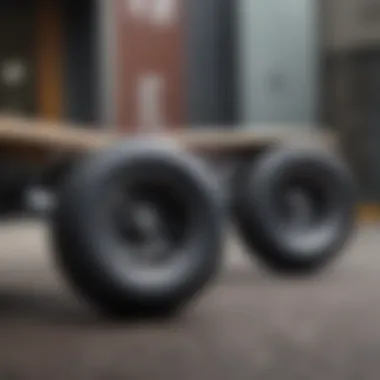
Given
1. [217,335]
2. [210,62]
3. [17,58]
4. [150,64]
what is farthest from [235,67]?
[217,335]

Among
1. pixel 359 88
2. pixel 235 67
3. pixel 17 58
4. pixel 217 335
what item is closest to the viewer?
pixel 217 335

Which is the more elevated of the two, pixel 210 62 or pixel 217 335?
pixel 210 62

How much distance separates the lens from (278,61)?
3938 mm

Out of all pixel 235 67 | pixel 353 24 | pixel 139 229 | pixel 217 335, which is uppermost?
pixel 353 24

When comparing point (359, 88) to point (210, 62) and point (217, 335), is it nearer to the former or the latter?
point (210, 62)

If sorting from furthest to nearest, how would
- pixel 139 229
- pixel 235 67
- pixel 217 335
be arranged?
1. pixel 235 67
2. pixel 139 229
3. pixel 217 335

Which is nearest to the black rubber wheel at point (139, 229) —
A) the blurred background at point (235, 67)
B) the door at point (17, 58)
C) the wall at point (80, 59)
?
the blurred background at point (235, 67)

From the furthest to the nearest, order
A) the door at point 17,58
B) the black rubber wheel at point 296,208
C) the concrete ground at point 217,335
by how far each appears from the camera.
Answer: the door at point 17,58 < the black rubber wheel at point 296,208 < the concrete ground at point 217,335

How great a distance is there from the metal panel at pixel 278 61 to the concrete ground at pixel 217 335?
2177 millimetres

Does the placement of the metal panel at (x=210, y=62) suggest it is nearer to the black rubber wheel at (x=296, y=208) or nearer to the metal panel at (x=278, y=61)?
the metal panel at (x=278, y=61)

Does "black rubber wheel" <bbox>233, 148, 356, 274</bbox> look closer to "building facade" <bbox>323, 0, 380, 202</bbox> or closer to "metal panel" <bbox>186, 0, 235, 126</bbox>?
"building facade" <bbox>323, 0, 380, 202</bbox>

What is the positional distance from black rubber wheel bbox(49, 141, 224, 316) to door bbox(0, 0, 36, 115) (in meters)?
3.20

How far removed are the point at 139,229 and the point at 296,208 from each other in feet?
2.14

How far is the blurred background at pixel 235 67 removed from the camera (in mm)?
3846
